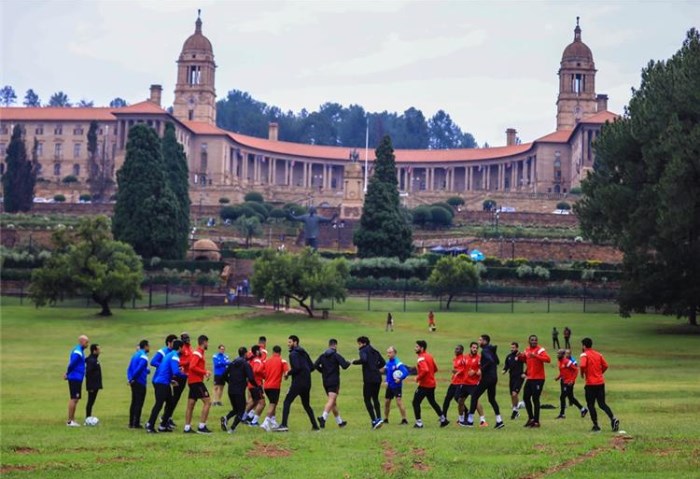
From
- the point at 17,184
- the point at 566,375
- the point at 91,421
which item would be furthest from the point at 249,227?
the point at 91,421

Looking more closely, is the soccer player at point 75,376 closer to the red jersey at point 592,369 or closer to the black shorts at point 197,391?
the black shorts at point 197,391

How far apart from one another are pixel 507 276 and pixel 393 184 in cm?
1122

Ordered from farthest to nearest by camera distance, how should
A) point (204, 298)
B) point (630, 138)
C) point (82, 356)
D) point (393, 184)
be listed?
1. point (393, 184)
2. point (204, 298)
3. point (630, 138)
4. point (82, 356)

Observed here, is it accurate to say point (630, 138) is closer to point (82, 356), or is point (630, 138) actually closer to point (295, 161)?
point (82, 356)

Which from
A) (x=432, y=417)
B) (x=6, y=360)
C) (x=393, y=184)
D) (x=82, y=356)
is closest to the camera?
(x=82, y=356)

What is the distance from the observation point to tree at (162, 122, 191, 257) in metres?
75.1

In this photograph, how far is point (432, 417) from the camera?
77.9 feet

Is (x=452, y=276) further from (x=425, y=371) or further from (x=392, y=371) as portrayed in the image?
(x=425, y=371)

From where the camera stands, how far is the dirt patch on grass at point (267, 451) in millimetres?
17622

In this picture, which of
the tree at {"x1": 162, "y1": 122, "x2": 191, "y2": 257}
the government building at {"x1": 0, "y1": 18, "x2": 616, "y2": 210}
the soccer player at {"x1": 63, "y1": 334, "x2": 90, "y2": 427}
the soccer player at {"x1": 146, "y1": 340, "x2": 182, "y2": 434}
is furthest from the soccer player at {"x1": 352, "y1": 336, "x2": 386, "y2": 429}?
the government building at {"x1": 0, "y1": 18, "x2": 616, "y2": 210}

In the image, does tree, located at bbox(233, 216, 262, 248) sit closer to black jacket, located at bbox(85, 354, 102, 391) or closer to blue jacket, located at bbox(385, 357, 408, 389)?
black jacket, located at bbox(85, 354, 102, 391)

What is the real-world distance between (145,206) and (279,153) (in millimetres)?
77928

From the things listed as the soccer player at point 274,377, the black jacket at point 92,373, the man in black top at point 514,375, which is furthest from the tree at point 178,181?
the soccer player at point 274,377

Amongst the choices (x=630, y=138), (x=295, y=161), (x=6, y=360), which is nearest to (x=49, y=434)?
(x=6, y=360)
